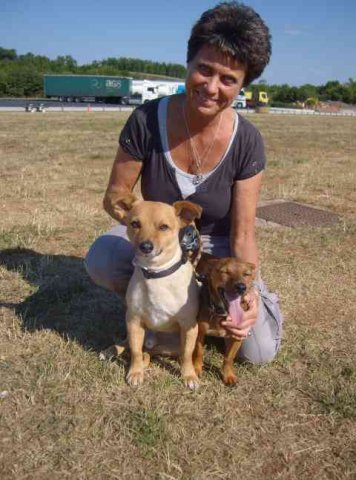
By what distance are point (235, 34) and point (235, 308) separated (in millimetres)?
1577

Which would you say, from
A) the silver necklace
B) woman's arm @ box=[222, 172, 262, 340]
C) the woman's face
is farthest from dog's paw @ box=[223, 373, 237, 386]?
the woman's face

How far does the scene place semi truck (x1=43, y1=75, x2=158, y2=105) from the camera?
5694 cm

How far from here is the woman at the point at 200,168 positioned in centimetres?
315

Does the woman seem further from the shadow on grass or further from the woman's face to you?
the shadow on grass

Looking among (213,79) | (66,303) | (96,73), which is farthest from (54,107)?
(96,73)

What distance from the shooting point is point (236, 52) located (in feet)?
9.45

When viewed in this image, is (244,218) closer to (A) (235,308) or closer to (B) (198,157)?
(B) (198,157)

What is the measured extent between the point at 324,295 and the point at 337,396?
1.56 m

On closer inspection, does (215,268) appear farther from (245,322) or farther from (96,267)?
(96,267)

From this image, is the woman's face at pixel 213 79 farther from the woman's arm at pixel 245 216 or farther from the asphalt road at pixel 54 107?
the asphalt road at pixel 54 107

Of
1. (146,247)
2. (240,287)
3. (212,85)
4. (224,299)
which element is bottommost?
(224,299)

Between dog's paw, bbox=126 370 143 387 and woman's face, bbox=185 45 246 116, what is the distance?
166 cm

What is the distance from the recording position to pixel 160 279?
2822 millimetres

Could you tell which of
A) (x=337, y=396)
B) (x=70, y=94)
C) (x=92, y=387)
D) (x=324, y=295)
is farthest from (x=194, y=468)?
(x=70, y=94)
